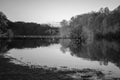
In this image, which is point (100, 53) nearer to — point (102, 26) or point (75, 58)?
point (75, 58)

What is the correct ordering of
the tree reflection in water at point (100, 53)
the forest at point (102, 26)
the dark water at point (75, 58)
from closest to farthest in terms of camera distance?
the dark water at point (75, 58) < the tree reflection in water at point (100, 53) < the forest at point (102, 26)

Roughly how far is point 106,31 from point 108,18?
24.3 feet

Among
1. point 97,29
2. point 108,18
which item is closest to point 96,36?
point 97,29

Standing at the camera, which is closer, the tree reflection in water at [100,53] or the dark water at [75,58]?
the dark water at [75,58]

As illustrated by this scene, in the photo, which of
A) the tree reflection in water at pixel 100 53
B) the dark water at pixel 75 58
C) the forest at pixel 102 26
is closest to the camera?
the dark water at pixel 75 58

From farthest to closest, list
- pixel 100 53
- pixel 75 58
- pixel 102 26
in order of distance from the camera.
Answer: pixel 102 26 → pixel 100 53 → pixel 75 58

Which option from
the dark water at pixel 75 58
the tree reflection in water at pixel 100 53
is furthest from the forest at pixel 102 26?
the dark water at pixel 75 58

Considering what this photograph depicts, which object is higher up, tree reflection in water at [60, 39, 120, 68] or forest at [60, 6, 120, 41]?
forest at [60, 6, 120, 41]

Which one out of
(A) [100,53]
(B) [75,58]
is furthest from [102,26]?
(B) [75,58]

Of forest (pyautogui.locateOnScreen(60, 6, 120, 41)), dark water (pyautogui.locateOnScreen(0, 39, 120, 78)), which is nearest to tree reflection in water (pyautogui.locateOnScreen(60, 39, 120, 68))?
dark water (pyautogui.locateOnScreen(0, 39, 120, 78))

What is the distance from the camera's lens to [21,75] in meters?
21.0

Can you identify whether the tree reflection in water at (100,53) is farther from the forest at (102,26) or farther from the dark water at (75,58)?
the forest at (102,26)

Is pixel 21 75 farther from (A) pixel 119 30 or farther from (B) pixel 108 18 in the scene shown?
(B) pixel 108 18

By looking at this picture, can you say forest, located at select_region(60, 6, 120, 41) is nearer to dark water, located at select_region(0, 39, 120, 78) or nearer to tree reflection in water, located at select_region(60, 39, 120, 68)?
tree reflection in water, located at select_region(60, 39, 120, 68)
